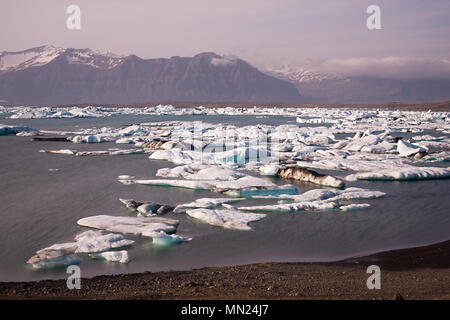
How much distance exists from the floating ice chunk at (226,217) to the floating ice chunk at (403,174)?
262 inches

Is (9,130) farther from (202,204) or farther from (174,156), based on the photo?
(202,204)

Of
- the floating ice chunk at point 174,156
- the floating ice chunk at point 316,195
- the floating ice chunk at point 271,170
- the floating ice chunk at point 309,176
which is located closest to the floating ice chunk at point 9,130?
the floating ice chunk at point 174,156

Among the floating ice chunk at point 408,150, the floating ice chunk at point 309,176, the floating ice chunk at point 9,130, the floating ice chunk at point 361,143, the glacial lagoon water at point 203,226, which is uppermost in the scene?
the floating ice chunk at point 9,130

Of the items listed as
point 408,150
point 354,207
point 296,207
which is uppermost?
point 408,150

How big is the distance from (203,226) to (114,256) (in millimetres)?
2914

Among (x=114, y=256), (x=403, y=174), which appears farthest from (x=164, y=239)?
(x=403, y=174)

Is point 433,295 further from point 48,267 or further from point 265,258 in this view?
point 48,267

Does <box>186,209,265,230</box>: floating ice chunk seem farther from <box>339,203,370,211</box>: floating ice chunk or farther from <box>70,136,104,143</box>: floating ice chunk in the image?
<box>70,136,104,143</box>: floating ice chunk

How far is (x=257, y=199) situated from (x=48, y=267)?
7165 mm

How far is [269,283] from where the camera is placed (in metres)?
6.31

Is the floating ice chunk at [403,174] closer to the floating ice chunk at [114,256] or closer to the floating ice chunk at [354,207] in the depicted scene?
the floating ice chunk at [354,207]

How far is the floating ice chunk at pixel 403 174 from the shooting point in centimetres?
1639

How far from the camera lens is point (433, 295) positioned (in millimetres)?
5277
